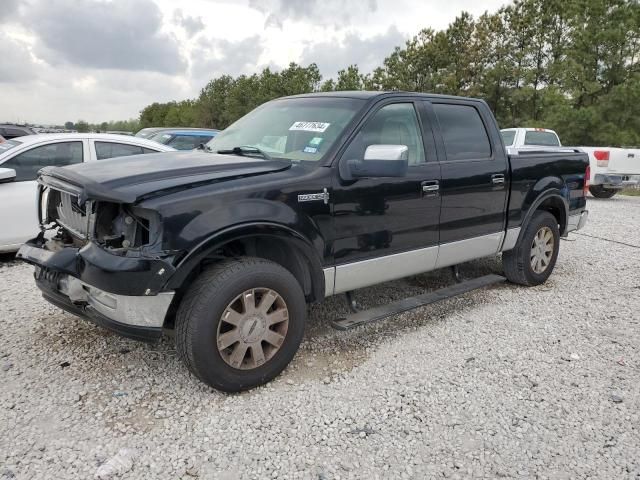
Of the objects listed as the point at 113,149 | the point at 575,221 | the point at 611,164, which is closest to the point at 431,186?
the point at 575,221

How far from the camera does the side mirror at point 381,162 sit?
138 inches

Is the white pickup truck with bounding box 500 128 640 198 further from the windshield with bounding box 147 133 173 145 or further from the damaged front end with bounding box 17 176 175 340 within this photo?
the damaged front end with bounding box 17 176 175 340

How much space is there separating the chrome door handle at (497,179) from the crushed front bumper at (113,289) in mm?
3146

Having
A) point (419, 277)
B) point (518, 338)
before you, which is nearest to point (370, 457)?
point (518, 338)

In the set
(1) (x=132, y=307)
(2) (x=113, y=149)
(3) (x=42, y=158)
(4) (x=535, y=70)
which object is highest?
(4) (x=535, y=70)

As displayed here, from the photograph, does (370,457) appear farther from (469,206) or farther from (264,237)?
(469,206)

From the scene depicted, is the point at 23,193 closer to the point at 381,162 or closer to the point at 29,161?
the point at 29,161

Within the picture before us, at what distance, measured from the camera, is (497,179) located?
486 centimetres

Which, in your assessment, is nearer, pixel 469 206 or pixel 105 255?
pixel 105 255

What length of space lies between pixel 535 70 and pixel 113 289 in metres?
30.2

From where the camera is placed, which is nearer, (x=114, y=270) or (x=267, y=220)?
(x=114, y=270)

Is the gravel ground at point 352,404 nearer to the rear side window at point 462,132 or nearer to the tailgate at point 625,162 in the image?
the rear side window at point 462,132

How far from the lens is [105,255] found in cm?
296

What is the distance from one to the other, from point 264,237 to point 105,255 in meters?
0.98
